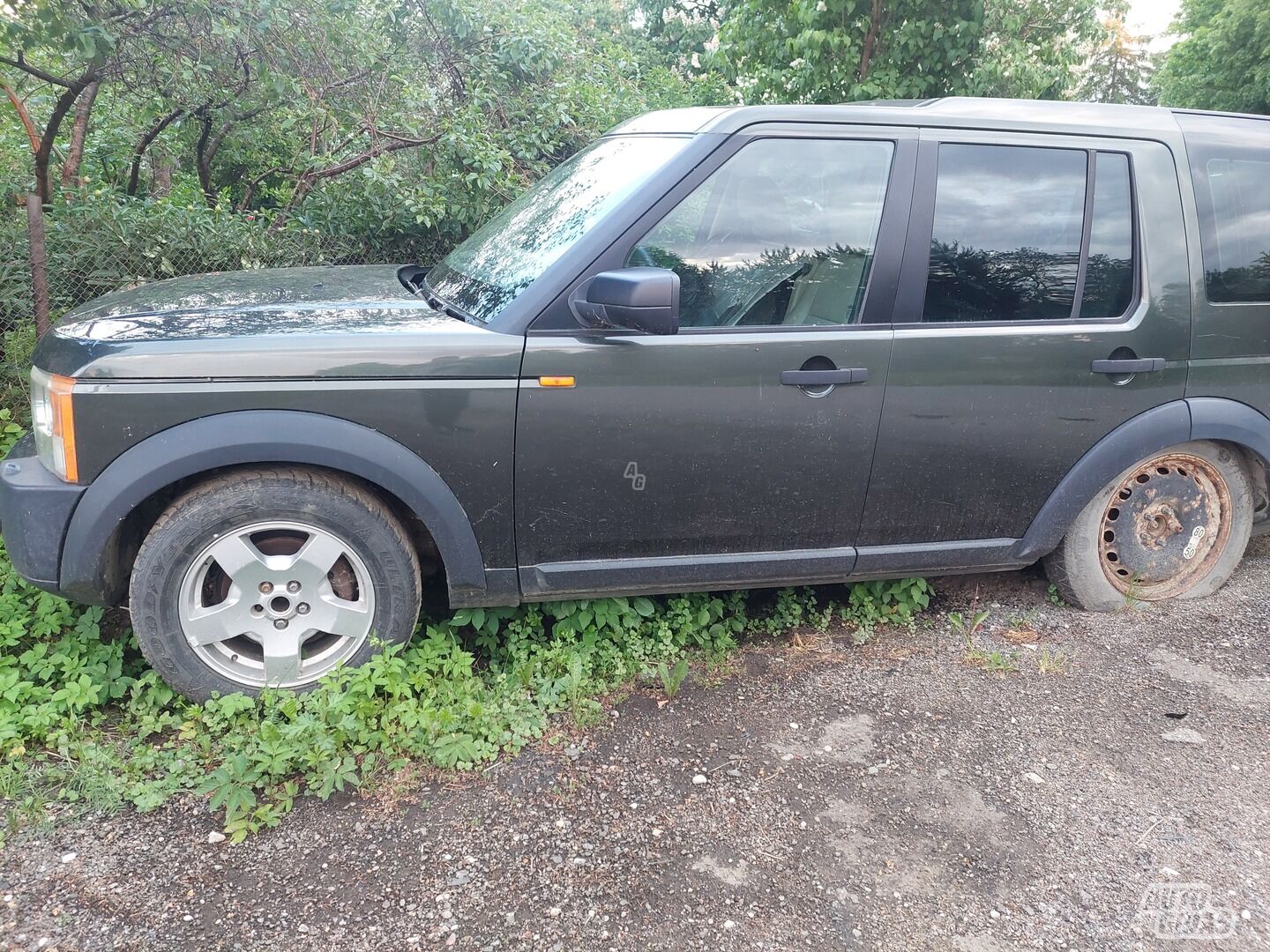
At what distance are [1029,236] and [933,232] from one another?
400 millimetres

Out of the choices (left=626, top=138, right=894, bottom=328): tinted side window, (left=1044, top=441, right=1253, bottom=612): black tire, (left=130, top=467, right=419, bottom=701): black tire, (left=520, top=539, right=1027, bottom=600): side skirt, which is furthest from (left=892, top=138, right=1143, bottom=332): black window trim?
(left=130, top=467, right=419, bottom=701): black tire

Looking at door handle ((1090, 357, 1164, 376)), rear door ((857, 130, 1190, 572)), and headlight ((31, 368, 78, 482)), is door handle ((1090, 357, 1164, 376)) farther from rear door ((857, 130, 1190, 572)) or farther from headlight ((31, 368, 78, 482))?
headlight ((31, 368, 78, 482))

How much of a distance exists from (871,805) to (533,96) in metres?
5.69

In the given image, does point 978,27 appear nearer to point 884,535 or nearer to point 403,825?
point 884,535

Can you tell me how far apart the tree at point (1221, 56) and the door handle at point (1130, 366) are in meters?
13.1

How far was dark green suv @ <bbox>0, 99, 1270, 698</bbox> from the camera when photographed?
9.28 feet

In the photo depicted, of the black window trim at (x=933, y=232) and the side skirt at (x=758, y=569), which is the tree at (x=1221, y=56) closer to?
the black window trim at (x=933, y=232)

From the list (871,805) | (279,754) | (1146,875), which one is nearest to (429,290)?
(279,754)

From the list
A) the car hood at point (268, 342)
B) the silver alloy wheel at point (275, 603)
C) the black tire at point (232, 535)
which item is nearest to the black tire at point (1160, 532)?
the car hood at point (268, 342)

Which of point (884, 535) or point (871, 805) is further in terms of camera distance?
point (884, 535)

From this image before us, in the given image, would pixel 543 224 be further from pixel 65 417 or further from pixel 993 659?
pixel 993 659

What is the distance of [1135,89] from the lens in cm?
2823

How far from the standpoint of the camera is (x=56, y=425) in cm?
278

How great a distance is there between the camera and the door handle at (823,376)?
3.08m
